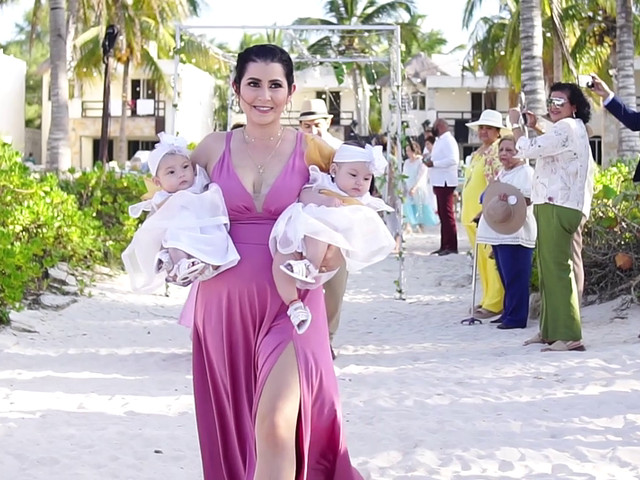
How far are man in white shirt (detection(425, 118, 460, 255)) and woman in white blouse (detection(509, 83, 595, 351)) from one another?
6761 mm

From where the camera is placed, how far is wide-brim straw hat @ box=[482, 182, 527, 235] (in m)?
8.58

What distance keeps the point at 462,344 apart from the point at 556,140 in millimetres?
1913

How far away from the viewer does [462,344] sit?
841 centimetres

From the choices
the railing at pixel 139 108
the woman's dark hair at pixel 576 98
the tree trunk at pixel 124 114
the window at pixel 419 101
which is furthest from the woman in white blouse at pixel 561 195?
the window at pixel 419 101

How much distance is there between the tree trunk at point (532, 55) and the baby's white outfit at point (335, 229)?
9.78m

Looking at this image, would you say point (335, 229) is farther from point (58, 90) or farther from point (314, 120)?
point (58, 90)

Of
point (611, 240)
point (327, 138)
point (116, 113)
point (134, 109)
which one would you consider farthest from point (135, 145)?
point (327, 138)

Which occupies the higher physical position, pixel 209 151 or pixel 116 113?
pixel 116 113

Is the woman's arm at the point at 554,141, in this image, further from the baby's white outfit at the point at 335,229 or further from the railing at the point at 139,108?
the railing at the point at 139,108

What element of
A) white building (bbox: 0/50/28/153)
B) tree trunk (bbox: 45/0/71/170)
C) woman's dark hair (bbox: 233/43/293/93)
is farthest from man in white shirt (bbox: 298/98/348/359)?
white building (bbox: 0/50/28/153)

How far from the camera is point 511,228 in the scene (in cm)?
866

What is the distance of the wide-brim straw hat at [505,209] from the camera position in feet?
28.1

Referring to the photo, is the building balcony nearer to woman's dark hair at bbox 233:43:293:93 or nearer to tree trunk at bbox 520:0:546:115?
tree trunk at bbox 520:0:546:115

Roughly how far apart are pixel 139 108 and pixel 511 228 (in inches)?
1462
